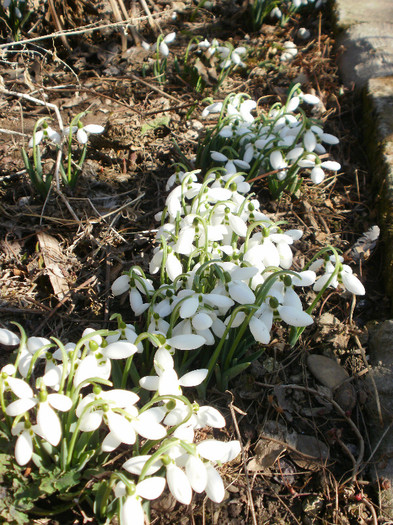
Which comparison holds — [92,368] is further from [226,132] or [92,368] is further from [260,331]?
[226,132]

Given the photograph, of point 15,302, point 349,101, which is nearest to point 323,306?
point 15,302

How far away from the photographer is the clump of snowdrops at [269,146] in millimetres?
2148

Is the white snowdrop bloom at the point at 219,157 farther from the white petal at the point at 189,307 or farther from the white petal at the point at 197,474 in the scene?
the white petal at the point at 197,474

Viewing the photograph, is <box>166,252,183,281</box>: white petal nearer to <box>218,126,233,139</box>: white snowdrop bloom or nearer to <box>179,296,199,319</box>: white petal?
<box>179,296,199,319</box>: white petal

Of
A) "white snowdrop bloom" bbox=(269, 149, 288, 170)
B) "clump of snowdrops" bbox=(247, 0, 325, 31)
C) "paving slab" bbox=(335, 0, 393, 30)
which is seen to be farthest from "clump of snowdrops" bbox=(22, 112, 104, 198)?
"paving slab" bbox=(335, 0, 393, 30)

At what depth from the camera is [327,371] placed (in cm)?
176

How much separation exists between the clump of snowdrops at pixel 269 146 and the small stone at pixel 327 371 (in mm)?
805

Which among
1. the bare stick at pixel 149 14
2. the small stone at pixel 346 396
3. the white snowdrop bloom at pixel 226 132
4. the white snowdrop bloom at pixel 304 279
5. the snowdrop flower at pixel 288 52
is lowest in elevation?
the small stone at pixel 346 396

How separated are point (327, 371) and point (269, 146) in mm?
1133

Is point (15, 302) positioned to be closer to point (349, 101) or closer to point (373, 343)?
point (373, 343)

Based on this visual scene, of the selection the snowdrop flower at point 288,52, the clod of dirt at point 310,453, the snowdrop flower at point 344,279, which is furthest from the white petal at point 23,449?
the snowdrop flower at point 288,52

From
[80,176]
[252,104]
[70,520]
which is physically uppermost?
Answer: [252,104]

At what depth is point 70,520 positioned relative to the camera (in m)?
1.30

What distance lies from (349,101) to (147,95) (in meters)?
1.33
